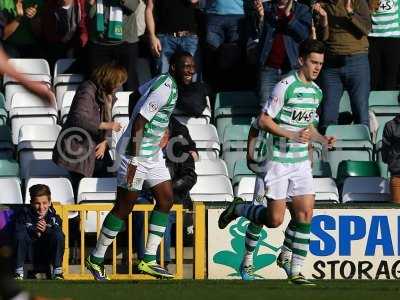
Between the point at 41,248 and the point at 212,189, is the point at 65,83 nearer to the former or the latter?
the point at 212,189

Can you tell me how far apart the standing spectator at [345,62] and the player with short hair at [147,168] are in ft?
13.7

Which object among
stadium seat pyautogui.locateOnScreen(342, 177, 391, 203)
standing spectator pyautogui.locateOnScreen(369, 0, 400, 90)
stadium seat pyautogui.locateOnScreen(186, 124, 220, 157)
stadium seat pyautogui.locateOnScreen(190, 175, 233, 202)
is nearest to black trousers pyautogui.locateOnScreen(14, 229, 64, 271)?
stadium seat pyautogui.locateOnScreen(190, 175, 233, 202)

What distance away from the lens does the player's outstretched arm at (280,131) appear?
12344 millimetres

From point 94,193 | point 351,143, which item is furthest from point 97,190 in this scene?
point 351,143

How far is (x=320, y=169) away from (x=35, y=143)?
314 cm

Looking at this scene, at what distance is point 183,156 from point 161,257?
1.46 metres

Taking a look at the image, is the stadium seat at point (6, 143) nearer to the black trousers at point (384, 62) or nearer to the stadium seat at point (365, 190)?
the stadium seat at point (365, 190)

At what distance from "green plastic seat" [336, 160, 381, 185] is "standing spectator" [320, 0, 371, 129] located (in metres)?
0.73

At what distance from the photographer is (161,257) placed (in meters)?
14.4

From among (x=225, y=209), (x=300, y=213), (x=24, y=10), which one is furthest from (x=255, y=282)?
(x=24, y=10)

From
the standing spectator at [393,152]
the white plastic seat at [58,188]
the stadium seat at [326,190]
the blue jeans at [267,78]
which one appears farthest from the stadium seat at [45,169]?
the standing spectator at [393,152]

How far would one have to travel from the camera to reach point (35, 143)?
16.1 metres

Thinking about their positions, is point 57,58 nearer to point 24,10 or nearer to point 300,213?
point 24,10

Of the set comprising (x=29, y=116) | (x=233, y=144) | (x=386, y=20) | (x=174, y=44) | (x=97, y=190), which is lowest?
(x=97, y=190)
